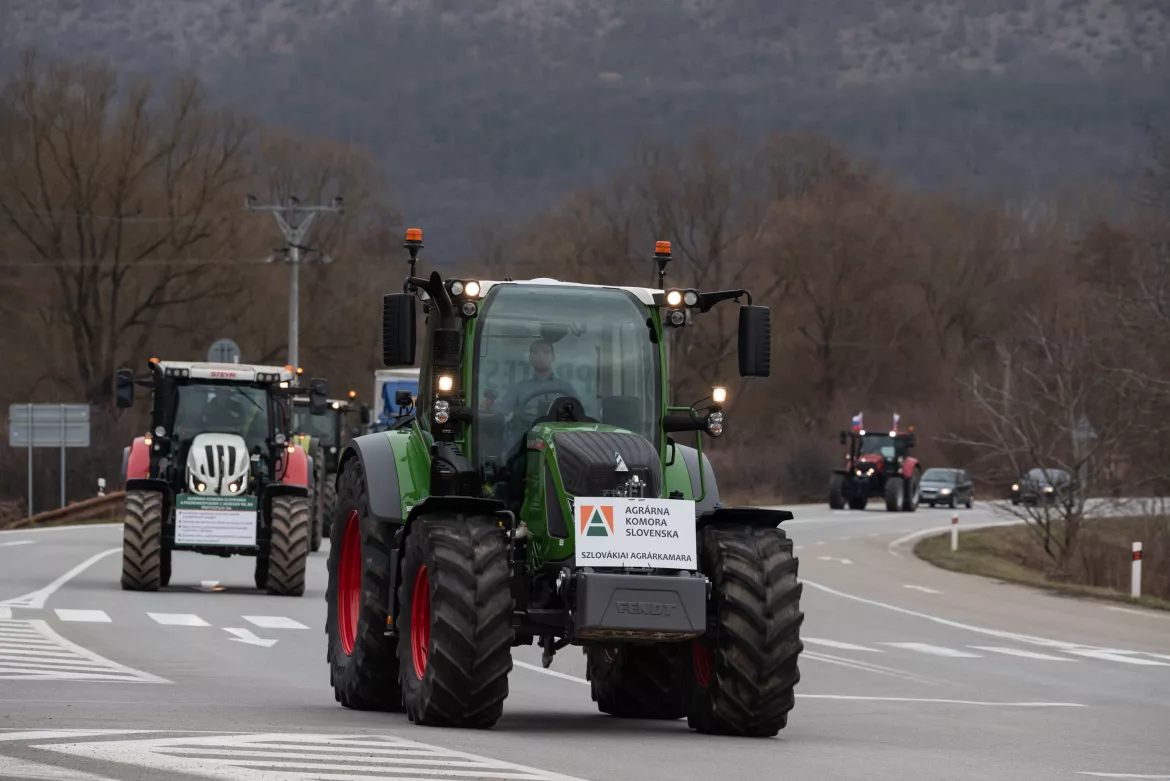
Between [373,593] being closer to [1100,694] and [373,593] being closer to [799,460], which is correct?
[1100,694]

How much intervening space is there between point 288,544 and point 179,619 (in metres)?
4.07

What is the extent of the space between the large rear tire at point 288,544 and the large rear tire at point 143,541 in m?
1.38

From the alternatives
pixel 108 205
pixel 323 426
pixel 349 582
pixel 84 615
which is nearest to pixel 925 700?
pixel 349 582

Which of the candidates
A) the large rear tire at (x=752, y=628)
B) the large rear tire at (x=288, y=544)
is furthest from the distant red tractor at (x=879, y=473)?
the large rear tire at (x=752, y=628)

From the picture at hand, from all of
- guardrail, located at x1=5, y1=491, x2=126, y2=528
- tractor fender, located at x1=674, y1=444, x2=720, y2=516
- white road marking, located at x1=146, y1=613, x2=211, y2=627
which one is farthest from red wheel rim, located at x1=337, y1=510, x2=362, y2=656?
guardrail, located at x1=5, y1=491, x2=126, y2=528

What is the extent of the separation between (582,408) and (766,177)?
259ft

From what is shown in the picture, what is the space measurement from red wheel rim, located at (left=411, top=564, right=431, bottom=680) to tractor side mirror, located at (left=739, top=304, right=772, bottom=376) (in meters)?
2.22

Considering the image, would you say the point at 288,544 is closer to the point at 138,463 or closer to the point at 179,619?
the point at 138,463

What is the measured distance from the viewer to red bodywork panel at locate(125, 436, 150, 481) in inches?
1113

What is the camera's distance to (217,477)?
93.9ft

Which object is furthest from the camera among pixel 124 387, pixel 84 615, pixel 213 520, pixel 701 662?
pixel 124 387

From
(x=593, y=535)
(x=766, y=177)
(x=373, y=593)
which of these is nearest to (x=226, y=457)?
(x=373, y=593)

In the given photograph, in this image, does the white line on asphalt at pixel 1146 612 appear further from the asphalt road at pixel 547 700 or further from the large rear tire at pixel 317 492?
the large rear tire at pixel 317 492

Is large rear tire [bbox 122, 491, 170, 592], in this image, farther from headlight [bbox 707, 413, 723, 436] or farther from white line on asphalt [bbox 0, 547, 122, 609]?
headlight [bbox 707, 413, 723, 436]
